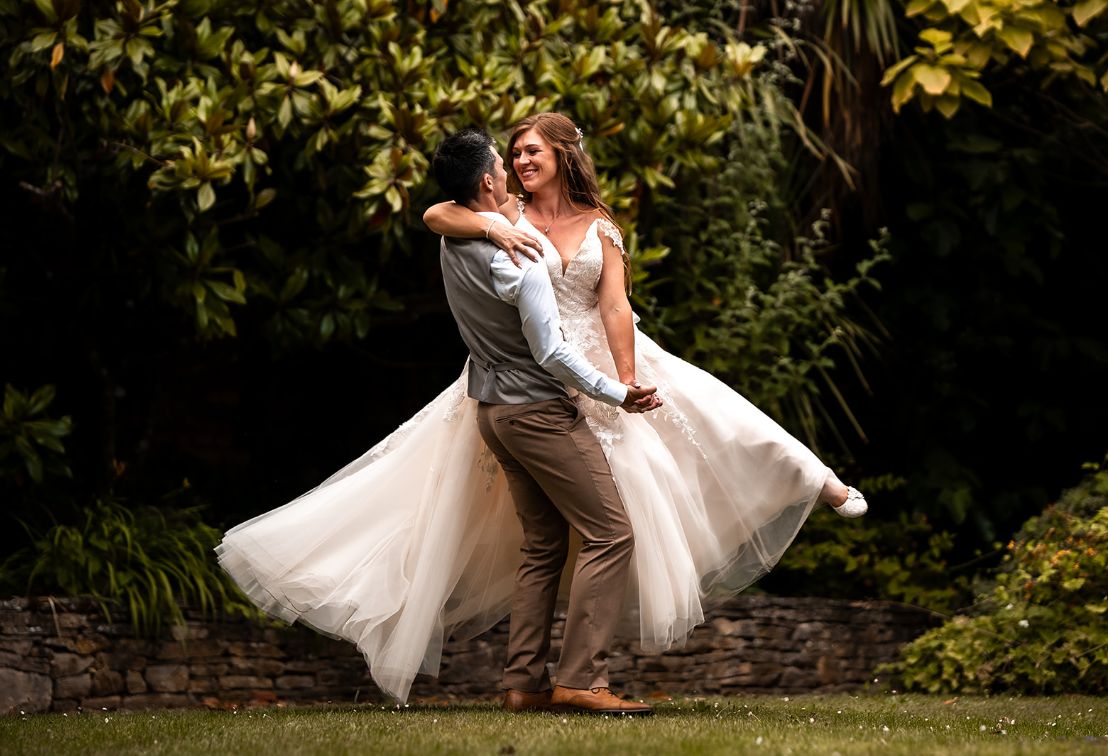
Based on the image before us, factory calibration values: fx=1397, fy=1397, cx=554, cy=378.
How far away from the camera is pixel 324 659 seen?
702 centimetres

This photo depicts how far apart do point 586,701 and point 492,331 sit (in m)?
1.37

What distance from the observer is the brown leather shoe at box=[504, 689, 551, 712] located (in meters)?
5.24

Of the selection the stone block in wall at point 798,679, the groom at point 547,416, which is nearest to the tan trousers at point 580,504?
the groom at point 547,416

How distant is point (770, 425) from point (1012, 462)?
5.19 meters

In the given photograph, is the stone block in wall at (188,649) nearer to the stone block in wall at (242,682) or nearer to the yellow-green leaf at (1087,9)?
the stone block in wall at (242,682)

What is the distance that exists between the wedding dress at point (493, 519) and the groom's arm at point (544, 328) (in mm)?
324

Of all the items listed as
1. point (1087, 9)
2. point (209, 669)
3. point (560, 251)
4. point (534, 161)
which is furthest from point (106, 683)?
point (1087, 9)

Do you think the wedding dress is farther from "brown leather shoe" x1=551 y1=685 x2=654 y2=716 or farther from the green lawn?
the green lawn

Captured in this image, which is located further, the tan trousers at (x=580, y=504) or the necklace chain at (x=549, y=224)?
the necklace chain at (x=549, y=224)

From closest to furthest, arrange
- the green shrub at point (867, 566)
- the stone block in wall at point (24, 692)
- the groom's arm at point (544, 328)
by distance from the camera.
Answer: the groom's arm at point (544, 328) → the stone block in wall at point (24, 692) → the green shrub at point (867, 566)

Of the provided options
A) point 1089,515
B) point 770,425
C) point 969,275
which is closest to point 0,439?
point 770,425

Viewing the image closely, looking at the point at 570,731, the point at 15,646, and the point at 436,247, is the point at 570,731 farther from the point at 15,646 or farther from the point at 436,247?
the point at 436,247

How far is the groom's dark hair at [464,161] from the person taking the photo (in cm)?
500

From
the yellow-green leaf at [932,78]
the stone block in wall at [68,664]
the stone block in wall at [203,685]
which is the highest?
the yellow-green leaf at [932,78]
